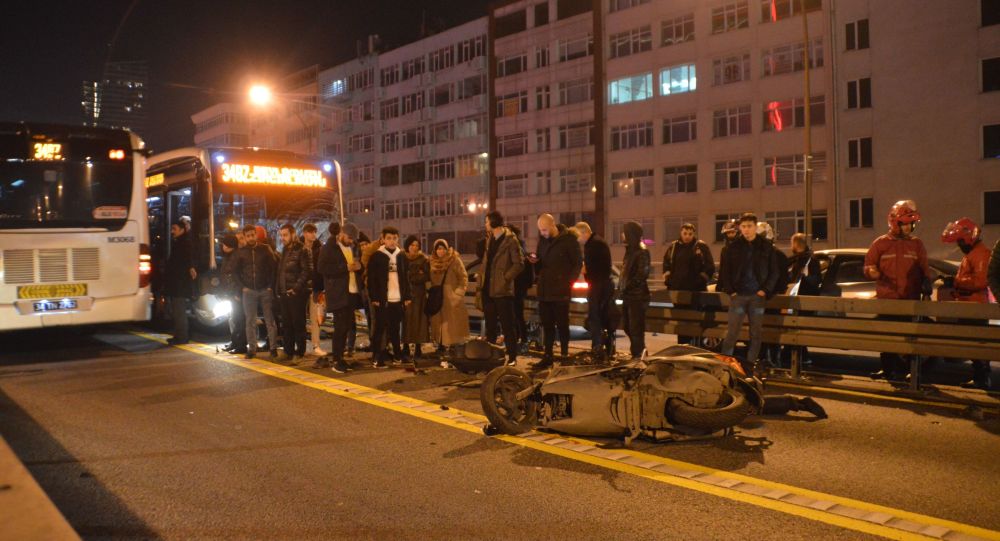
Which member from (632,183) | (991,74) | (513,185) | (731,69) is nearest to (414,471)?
(991,74)

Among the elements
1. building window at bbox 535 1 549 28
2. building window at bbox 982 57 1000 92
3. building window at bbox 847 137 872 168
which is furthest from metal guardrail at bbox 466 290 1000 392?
building window at bbox 535 1 549 28

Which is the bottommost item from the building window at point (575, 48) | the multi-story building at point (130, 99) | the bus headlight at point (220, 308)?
the bus headlight at point (220, 308)

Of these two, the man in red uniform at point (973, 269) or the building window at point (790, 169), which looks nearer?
the man in red uniform at point (973, 269)

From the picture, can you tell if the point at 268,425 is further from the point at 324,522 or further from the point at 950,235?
the point at 950,235

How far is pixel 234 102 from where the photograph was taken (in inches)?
3812

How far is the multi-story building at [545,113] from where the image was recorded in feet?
180

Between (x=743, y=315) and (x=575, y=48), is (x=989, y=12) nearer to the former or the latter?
(x=575, y=48)

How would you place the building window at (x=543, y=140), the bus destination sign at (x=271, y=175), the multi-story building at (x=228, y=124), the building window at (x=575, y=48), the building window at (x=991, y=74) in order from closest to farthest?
the bus destination sign at (x=271, y=175) → the building window at (x=991, y=74) → the building window at (x=575, y=48) → the building window at (x=543, y=140) → the multi-story building at (x=228, y=124)

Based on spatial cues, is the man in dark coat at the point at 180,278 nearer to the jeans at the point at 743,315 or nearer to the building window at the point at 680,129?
the jeans at the point at 743,315

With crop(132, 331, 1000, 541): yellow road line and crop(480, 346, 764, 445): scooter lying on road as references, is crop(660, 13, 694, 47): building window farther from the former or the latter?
crop(480, 346, 764, 445): scooter lying on road

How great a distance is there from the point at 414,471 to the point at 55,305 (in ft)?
29.1

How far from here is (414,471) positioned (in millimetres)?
5879

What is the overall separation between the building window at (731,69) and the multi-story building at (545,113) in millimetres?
8643

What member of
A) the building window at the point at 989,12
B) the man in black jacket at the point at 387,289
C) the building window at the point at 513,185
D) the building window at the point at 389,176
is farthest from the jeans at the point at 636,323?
the building window at the point at 389,176
